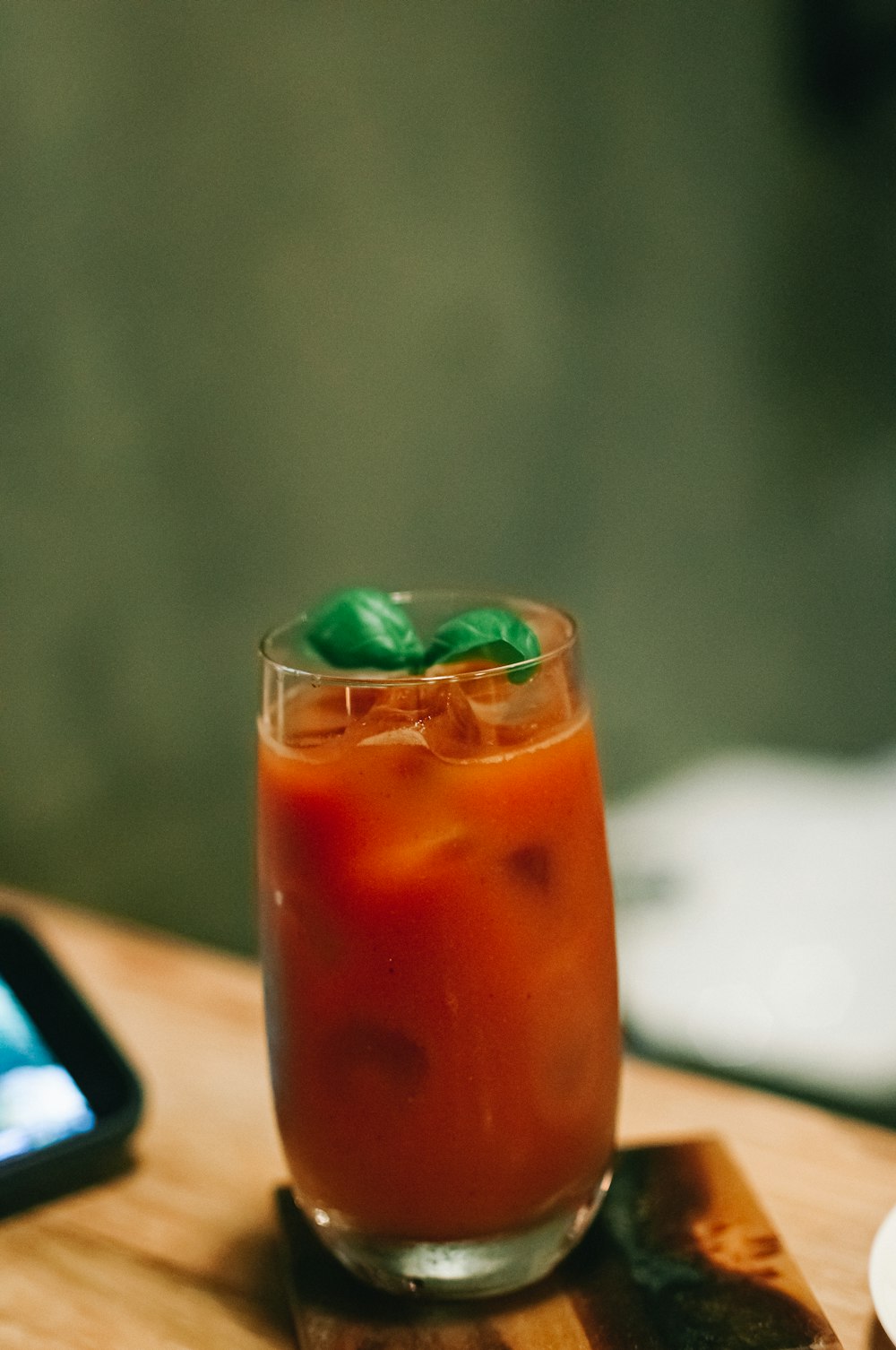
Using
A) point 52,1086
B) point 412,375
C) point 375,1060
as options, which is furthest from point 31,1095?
point 412,375

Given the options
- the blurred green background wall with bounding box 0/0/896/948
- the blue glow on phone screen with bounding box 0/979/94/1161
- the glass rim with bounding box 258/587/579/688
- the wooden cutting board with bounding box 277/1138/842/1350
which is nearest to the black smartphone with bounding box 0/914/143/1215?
the blue glow on phone screen with bounding box 0/979/94/1161

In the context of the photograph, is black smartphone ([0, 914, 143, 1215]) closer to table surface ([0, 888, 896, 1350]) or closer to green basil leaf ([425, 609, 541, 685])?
table surface ([0, 888, 896, 1350])

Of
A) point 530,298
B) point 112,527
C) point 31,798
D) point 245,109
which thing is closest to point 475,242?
point 530,298

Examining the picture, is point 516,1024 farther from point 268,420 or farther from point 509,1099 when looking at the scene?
point 268,420

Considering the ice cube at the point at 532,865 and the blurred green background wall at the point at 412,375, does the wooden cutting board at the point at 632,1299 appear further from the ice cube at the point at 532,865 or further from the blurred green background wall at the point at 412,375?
the blurred green background wall at the point at 412,375

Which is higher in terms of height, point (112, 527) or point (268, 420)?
point (268, 420)


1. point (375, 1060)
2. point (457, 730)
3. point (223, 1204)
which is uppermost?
point (457, 730)

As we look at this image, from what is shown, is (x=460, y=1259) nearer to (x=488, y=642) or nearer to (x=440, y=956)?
(x=440, y=956)
